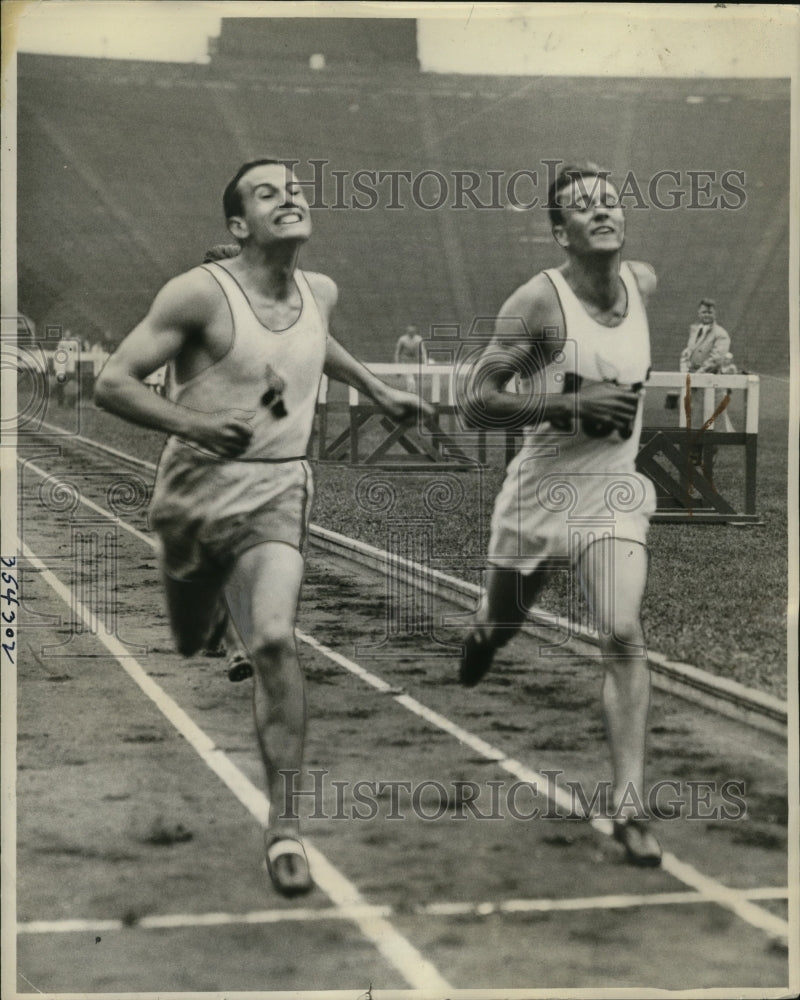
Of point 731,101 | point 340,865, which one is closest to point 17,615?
point 340,865

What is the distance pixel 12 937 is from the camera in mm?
4824

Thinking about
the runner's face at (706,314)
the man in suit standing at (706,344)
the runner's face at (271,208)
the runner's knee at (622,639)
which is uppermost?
the runner's face at (271,208)

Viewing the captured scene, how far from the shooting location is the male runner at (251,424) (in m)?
4.65

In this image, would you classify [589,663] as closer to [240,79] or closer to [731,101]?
[731,101]

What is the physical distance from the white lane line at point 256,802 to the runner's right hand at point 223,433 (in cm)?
79

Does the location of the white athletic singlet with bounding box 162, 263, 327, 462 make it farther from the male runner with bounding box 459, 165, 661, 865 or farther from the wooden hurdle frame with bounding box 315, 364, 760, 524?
the male runner with bounding box 459, 165, 661, 865

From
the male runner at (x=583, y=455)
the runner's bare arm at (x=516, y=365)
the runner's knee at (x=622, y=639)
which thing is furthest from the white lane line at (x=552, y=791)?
the runner's bare arm at (x=516, y=365)

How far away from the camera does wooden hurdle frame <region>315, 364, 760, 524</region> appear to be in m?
4.89

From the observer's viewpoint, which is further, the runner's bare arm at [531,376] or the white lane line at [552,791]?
the runner's bare arm at [531,376]

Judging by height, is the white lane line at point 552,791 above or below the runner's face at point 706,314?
below

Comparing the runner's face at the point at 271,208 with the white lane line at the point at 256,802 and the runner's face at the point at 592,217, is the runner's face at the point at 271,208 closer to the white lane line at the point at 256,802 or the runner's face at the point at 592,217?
the runner's face at the point at 592,217

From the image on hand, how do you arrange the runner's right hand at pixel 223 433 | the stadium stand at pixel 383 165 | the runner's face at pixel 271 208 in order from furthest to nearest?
the stadium stand at pixel 383 165
the runner's face at pixel 271 208
the runner's right hand at pixel 223 433

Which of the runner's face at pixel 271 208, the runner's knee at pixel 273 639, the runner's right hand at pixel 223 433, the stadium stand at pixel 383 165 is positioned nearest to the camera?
the runner's knee at pixel 273 639

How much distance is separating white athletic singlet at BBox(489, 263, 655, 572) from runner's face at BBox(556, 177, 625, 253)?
0.39ft
